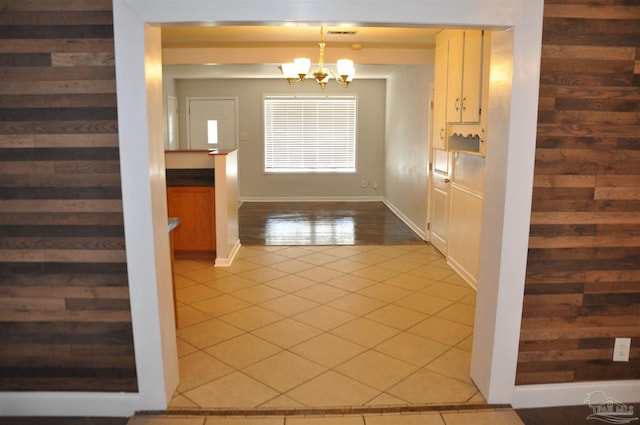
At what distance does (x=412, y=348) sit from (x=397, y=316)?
21.7 inches

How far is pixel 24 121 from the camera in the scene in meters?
2.37

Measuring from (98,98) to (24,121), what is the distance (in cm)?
37

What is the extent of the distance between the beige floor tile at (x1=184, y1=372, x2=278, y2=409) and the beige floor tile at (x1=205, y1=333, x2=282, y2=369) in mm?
195

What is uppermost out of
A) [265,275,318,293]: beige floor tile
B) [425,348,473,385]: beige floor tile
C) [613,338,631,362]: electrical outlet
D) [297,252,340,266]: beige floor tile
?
[613,338,631,362]: electrical outlet

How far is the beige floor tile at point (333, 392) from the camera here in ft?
8.70

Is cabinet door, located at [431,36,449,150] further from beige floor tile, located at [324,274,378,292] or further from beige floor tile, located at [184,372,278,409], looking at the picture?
beige floor tile, located at [184,372,278,409]

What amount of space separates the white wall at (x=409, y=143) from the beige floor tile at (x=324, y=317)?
9.10 ft

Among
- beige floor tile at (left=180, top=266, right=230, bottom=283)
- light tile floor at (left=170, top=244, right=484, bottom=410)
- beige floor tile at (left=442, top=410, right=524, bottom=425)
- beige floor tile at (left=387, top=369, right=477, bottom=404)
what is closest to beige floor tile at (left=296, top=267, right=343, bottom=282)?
light tile floor at (left=170, top=244, right=484, bottom=410)

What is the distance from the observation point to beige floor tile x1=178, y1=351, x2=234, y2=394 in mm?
2842

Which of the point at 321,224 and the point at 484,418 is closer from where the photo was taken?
the point at 484,418

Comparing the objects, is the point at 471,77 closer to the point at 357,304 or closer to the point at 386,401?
the point at 357,304

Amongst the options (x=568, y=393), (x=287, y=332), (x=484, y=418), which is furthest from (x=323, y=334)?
(x=568, y=393)

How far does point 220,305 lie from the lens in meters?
4.07

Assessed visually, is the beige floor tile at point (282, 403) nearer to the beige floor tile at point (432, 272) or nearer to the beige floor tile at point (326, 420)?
the beige floor tile at point (326, 420)
